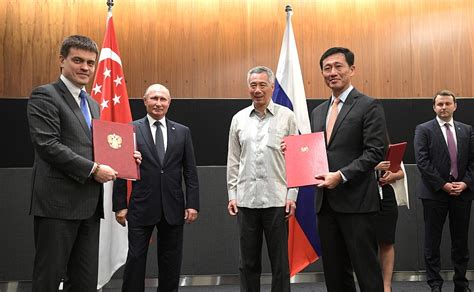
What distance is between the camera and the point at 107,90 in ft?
13.3

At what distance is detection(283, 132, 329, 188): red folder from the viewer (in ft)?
8.29

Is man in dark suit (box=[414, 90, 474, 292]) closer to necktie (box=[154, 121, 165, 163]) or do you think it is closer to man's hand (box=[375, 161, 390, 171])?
man's hand (box=[375, 161, 390, 171])

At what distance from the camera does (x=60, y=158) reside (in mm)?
2238

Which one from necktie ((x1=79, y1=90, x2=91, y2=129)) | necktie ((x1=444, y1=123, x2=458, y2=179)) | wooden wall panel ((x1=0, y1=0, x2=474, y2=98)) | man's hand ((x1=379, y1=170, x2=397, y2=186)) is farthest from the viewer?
wooden wall panel ((x1=0, y1=0, x2=474, y2=98))

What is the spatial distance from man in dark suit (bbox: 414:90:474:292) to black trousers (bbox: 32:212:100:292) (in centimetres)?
287

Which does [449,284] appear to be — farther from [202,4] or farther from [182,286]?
[202,4]

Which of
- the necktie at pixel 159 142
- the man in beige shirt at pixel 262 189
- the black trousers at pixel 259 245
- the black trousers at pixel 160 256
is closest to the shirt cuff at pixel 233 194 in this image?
the man in beige shirt at pixel 262 189

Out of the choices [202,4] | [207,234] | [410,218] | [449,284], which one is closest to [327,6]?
[202,4]

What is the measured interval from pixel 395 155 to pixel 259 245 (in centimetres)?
122

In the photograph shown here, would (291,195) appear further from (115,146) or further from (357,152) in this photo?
(115,146)

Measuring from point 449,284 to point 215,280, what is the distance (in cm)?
230

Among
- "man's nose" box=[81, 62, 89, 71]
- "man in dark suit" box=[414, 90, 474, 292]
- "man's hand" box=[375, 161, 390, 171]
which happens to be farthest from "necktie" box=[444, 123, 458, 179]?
"man's nose" box=[81, 62, 89, 71]

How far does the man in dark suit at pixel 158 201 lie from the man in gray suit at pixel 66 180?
0.71m

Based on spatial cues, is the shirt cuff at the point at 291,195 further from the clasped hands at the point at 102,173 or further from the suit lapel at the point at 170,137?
the clasped hands at the point at 102,173
